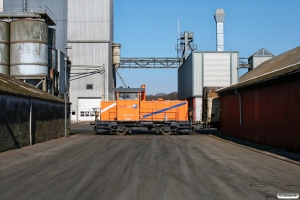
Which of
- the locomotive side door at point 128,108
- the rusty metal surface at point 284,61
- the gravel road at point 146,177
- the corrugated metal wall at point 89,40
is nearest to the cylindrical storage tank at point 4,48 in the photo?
the locomotive side door at point 128,108

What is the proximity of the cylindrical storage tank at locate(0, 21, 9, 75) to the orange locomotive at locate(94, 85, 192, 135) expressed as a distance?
35.4ft

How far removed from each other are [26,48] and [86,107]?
22.6m

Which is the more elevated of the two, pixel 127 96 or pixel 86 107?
pixel 127 96

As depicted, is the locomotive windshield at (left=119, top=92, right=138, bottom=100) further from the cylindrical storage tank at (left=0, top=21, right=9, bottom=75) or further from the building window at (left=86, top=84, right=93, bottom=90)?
the building window at (left=86, top=84, right=93, bottom=90)

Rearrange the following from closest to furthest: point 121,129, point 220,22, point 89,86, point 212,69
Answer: point 121,129 → point 212,69 → point 89,86 → point 220,22

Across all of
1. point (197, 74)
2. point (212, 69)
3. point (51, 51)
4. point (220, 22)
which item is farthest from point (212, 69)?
point (51, 51)

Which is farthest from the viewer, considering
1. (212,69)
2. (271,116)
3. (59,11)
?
(59,11)

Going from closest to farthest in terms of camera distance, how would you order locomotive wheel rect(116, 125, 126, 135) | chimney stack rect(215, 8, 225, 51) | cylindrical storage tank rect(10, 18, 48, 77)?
locomotive wheel rect(116, 125, 126, 135), cylindrical storage tank rect(10, 18, 48, 77), chimney stack rect(215, 8, 225, 51)

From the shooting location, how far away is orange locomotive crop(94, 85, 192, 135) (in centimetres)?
3014

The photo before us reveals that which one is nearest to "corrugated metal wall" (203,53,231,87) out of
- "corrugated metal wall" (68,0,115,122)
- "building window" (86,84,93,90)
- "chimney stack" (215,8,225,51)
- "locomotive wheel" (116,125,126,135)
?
"chimney stack" (215,8,225,51)

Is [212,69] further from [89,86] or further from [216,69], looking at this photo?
[89,86]

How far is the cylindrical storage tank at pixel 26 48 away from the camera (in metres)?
33.9

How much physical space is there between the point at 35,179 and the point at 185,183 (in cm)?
416

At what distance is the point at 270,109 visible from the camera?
722 inches
